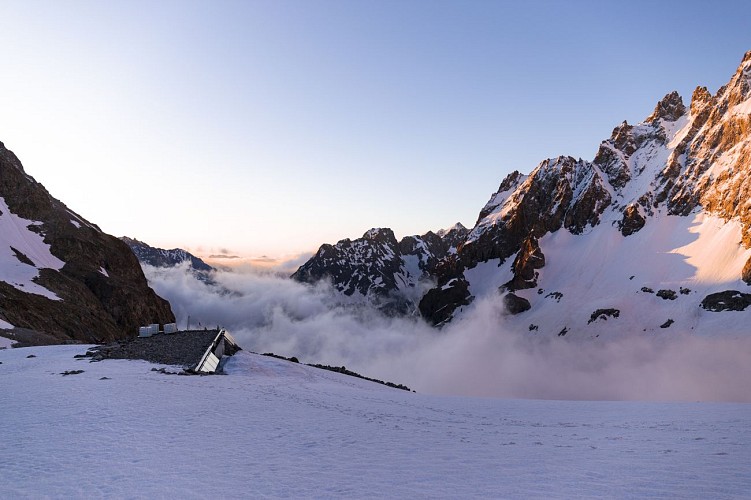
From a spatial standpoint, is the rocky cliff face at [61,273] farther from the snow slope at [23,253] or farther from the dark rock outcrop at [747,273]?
the dark rock outcrop at [747,273]

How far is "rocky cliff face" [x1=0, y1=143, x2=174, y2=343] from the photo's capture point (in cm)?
6956

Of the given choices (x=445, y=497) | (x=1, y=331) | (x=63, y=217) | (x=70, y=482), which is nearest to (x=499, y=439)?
(x=445, y=497)

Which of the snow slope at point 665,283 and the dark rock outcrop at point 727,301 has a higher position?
the snow slope at point 665,283

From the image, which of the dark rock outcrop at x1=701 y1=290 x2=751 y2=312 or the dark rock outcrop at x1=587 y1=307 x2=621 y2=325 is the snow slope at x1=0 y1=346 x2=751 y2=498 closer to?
the dark rock outcrop at x1=701 y1=290 x2=751 y2=312

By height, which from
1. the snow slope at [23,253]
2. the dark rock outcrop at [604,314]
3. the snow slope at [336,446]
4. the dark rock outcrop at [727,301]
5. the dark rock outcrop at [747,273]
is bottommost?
the snow slope at [336,446]

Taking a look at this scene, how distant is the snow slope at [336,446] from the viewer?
9.44 m

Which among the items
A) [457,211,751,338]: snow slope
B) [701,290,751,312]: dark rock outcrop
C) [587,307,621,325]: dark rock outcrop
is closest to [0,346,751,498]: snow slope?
[457,211,751,338]: snow slope

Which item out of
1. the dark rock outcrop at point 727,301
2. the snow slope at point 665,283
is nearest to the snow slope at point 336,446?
the snow slope at point 665,283

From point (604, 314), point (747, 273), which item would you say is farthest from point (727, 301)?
point (604, 314)

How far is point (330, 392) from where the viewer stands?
2681cm

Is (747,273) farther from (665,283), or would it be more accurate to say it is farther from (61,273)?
(61,273)

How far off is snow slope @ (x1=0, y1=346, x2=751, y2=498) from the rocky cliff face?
52.8 m

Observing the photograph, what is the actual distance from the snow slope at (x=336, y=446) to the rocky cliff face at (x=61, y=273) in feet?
173

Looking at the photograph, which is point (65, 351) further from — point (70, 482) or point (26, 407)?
point (70, 482)
